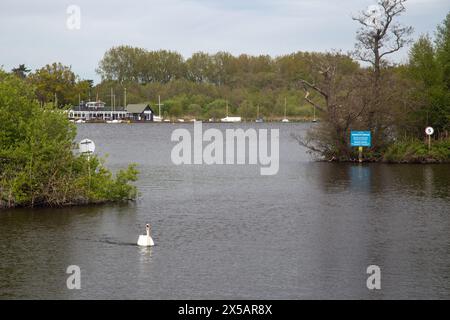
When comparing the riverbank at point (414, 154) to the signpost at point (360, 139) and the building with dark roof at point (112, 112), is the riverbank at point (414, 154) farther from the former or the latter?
the building with dark roof at point (112, 112)

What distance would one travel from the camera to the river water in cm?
1909

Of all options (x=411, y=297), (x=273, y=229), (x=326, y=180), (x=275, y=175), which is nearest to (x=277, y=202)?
(x=273, y=229)

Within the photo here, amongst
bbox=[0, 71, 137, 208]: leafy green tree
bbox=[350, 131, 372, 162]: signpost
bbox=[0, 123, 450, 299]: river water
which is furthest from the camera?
bbox=[350, 131, 372, 162]: signpost

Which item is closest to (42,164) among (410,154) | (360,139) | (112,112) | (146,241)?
(146,241)

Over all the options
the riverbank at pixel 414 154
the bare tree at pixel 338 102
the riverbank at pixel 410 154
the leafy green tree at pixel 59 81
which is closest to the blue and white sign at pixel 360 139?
the bare tree at pixel 338 102

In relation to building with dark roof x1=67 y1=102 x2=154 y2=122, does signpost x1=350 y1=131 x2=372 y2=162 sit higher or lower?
lower

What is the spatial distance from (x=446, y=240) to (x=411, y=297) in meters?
7.57

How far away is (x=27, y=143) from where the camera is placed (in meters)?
33.0

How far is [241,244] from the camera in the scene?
24.5m

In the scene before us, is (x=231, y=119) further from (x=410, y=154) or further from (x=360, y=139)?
(x=360, y=139)

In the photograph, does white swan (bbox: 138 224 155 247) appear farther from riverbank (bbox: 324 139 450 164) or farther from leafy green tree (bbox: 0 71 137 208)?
riverbank (bbox: 324 139 450 164)

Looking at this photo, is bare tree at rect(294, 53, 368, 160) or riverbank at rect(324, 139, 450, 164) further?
riverbank at rect(324, 139, 450, 164)

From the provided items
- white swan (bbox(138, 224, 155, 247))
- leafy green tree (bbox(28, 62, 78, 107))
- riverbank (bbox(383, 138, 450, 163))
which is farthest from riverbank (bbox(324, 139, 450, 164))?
leafy green tree (bbox(28, 62, 78, 107))

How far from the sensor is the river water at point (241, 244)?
19094 millimetres
